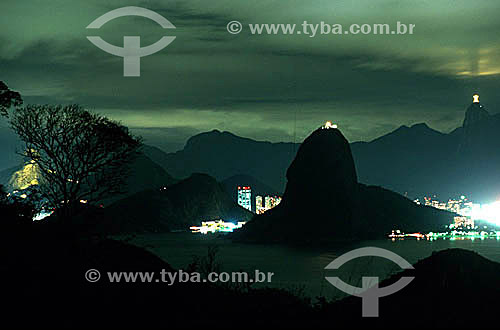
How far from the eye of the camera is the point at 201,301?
19062 mm

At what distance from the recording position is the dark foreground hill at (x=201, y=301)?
1609cm

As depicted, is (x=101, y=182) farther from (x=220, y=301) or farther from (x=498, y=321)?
(x=498, y=321)

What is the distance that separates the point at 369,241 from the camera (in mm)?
195250

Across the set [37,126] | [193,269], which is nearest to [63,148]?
[37,126]

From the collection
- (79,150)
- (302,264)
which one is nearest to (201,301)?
(79,150)

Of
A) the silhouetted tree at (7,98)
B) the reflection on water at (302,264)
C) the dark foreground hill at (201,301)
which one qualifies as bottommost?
the reflection on water at (302,264)

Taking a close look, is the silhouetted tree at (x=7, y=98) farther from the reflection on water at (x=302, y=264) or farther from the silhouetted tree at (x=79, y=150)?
the reflection on water at (x=302, y=264)

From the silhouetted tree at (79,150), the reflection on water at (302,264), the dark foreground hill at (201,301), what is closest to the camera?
the dark foreground hill at (201,301)

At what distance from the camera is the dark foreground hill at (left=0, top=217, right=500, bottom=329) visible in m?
16.1

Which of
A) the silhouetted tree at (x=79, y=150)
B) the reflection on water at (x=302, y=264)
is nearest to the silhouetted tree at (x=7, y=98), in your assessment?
the silhouetted tree at (x=79, y=150)

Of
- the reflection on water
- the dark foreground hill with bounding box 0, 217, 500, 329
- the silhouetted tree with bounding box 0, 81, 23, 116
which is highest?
the silhouetted tree with bounding box 0, 81, 23, 116

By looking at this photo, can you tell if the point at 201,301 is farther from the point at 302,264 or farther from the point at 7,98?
the point at 302,264

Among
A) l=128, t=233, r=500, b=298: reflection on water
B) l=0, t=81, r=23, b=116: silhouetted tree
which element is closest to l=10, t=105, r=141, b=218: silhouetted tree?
l=0, t=81, r=23, b=116: silhouetted tree

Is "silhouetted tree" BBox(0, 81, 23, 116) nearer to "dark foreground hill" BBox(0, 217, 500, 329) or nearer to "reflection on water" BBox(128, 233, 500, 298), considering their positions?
"dark foreground hill" BBox(0, 217, 500, 329)
